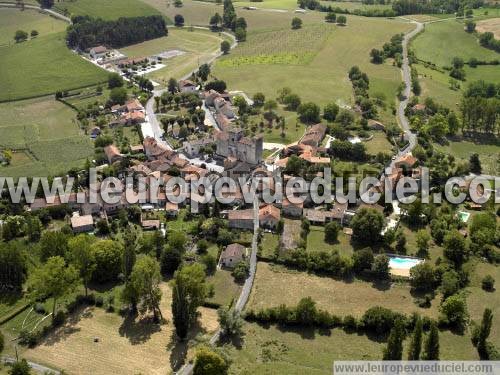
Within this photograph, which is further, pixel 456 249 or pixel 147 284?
pixel 456 249

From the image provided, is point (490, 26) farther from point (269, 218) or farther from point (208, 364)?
point (208, 364)

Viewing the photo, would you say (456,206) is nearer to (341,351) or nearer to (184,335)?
(341,351)

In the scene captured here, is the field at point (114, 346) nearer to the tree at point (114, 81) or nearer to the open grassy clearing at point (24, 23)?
the tree at point (114, 81)

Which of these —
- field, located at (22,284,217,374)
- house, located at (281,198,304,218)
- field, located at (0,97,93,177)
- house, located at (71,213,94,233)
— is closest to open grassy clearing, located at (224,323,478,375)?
field, located at (22,284,217,374)

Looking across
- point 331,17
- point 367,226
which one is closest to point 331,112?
point 367,226

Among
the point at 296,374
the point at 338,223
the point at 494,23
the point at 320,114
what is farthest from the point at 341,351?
the point at 494,23
